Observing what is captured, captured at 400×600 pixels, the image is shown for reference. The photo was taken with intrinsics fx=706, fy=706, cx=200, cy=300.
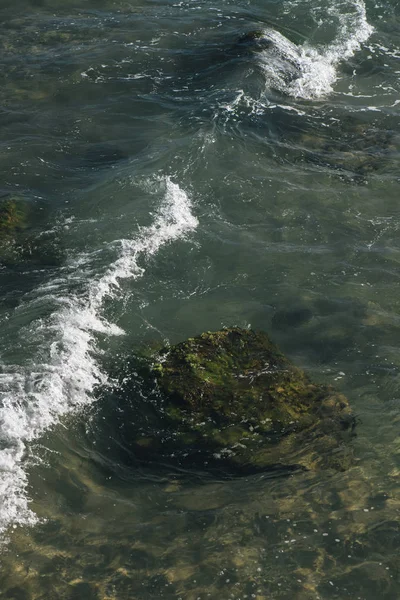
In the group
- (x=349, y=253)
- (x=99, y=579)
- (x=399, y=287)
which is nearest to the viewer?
(x=99, y=579)

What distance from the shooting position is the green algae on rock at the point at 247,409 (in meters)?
7.86

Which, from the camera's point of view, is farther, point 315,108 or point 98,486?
point 315,108

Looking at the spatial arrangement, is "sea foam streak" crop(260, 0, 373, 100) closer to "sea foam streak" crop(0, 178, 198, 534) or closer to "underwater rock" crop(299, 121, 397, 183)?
"underwater rock" crop(299, 121, 397, 183)

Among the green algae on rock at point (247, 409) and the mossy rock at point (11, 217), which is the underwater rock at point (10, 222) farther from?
the green algae on rock at point (247, 409)

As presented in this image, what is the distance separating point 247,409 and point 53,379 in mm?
2432

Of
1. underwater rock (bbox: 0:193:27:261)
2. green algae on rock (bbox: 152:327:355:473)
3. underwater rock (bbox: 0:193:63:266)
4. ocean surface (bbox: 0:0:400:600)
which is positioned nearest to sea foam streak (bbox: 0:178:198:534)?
ocean surface (bbox: 0:0:400:600)

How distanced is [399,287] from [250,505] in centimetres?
499

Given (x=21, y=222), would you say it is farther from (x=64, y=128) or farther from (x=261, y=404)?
(x=261, y=404)

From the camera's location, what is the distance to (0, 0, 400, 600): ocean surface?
6.96 m

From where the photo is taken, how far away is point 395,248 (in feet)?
38.8

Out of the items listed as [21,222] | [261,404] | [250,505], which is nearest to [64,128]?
[21,222]

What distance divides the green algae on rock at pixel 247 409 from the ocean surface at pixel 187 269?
278 millimetres

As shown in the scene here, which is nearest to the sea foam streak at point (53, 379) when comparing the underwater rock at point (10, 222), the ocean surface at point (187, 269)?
the ocean surface at point (187, 269)

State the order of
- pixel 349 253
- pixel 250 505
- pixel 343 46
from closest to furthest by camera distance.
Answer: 1. pixel 250 505
2. pixel 349 253
3. pixel 343 46
